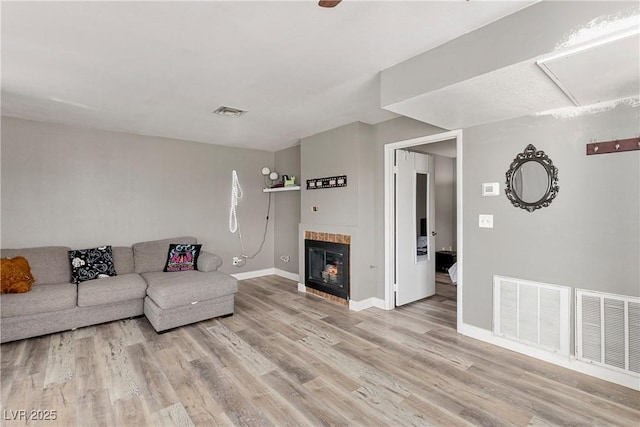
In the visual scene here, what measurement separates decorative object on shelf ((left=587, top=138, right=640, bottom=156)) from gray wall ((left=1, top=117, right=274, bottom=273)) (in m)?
→ 4.88

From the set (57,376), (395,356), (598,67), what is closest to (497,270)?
(395,356)

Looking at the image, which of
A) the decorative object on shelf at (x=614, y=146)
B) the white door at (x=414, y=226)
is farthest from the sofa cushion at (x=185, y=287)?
the decorative object on shelf at (x=614, y=146)

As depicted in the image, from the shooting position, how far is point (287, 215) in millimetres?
5820

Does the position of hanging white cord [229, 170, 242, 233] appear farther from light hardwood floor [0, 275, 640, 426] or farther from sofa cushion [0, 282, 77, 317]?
sofa cushion [0, 282, 77, 317]

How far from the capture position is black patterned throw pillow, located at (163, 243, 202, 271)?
423 cm

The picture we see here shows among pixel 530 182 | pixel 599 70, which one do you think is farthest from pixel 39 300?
pixel 599 70

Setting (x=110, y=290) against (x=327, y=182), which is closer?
(x=110, y=290)

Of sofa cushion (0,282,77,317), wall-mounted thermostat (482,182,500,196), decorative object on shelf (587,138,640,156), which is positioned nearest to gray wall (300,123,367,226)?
wall-mounted thermostat (482,182,500,196)

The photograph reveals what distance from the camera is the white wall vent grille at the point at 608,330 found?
2.18m

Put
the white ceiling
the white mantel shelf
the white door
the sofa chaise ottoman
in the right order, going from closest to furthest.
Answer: the white ceiling → the sofa chaise ottoman → the white door → the white mantel shelf

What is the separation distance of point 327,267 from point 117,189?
3292mm

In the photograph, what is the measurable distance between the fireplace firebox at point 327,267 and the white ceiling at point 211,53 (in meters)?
1.84

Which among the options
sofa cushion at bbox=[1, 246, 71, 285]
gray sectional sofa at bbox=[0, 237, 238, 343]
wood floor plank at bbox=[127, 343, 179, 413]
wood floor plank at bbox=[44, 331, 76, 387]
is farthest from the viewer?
sofa cushion at bbox=[1, 246, 71, 285]

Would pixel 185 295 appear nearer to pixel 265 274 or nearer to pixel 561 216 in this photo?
pixel 265 274
